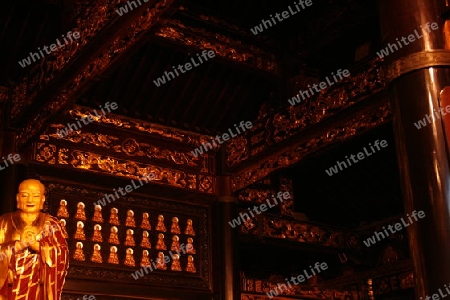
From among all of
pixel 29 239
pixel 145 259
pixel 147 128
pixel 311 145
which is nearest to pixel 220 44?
pixel 147 128

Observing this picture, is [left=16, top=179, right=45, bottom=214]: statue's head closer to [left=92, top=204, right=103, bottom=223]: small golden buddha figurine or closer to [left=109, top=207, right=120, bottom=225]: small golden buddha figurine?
[left=92, top=204, right=103, bottom=223]: small golden buddha figurine

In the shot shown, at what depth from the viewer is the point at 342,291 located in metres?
7.00

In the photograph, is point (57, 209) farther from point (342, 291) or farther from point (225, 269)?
point (342, 291)

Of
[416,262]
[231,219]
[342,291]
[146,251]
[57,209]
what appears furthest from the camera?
[342,291]

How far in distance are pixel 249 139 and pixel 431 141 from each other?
11.1ft

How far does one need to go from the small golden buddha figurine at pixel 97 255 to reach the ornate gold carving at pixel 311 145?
1359mm

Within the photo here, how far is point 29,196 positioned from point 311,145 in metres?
2.08

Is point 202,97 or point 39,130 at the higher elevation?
point 202,97

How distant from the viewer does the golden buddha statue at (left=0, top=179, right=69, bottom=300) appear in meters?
4.15

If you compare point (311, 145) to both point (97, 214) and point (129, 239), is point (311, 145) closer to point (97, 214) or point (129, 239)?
point (129, 239)

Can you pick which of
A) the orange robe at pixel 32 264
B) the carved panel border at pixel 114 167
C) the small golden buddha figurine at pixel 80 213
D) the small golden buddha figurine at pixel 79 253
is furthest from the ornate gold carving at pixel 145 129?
the orange robe at pixel 32 264

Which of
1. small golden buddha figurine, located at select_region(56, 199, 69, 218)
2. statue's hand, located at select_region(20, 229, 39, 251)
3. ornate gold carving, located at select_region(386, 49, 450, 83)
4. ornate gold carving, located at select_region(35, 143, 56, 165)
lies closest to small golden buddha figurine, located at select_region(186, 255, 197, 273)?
small golden buddha figurine, located at select_region(56, 199, 69, 218)

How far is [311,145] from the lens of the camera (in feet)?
16.2

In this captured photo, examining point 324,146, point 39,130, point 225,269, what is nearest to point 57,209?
point 39,130
